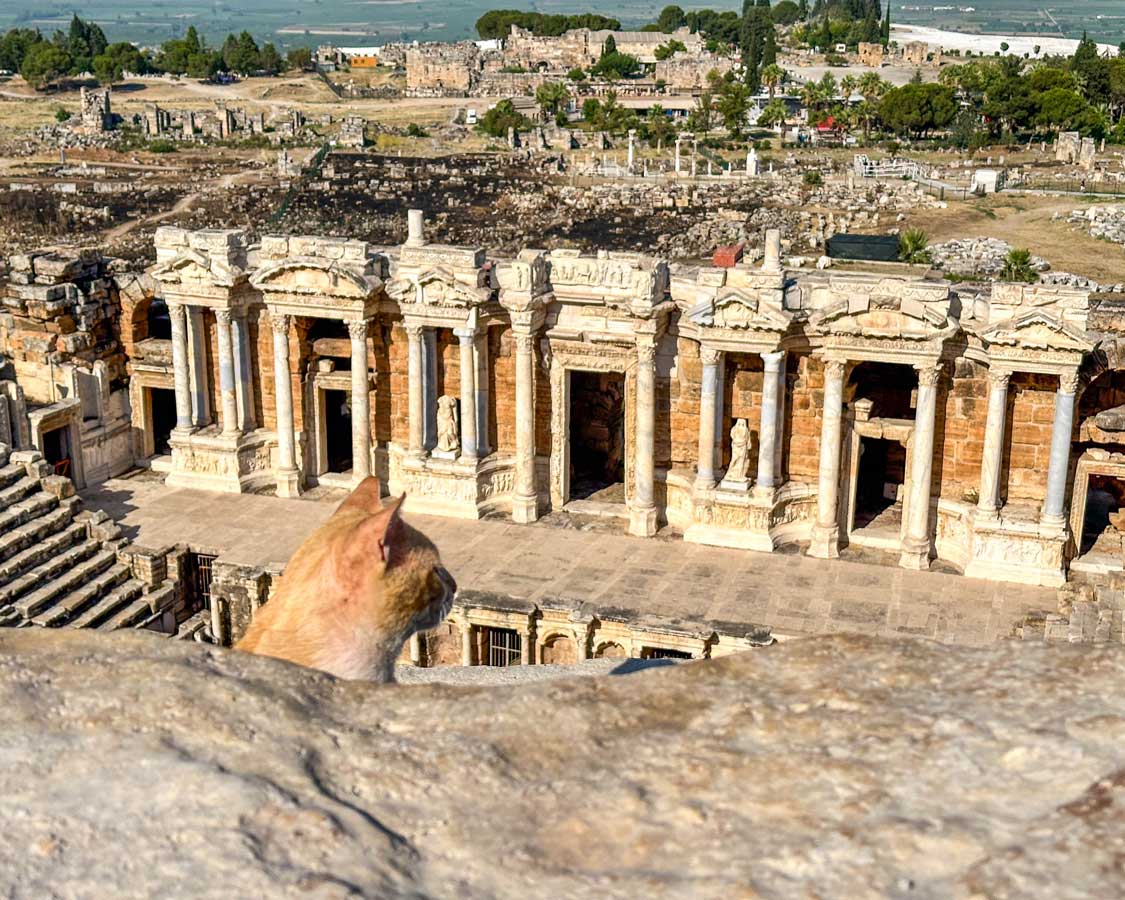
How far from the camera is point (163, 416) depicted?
30875 millimetres

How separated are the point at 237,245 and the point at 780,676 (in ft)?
74.3

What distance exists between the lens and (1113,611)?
21.6 metres

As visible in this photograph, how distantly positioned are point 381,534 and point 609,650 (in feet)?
49.7

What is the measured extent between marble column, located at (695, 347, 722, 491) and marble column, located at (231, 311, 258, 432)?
8555mm

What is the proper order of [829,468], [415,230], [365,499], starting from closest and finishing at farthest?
[365,499] → [829,468] → [415,230]

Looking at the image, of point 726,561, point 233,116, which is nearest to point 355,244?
point 726,561

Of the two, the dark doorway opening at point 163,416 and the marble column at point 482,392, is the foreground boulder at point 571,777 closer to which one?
the marble column at point 482,392

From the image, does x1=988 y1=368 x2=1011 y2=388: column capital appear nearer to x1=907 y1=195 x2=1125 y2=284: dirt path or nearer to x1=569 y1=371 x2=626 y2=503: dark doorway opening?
x1=569 y1=371 x2=626 y2=503: dark doorway opening

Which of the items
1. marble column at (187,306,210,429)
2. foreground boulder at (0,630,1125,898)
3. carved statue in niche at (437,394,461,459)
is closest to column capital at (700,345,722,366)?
carved statue in niche at (437,394,461,459)

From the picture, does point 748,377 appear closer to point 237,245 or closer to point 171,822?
point 237,245

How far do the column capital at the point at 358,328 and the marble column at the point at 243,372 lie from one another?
2.40 metres

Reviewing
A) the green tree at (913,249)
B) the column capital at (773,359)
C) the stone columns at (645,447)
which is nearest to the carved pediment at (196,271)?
the stone columns at (645,447)

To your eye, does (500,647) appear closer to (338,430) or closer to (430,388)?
(430,388)

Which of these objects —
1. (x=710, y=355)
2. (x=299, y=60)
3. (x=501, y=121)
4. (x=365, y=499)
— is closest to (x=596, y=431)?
(x=710, y=355)
